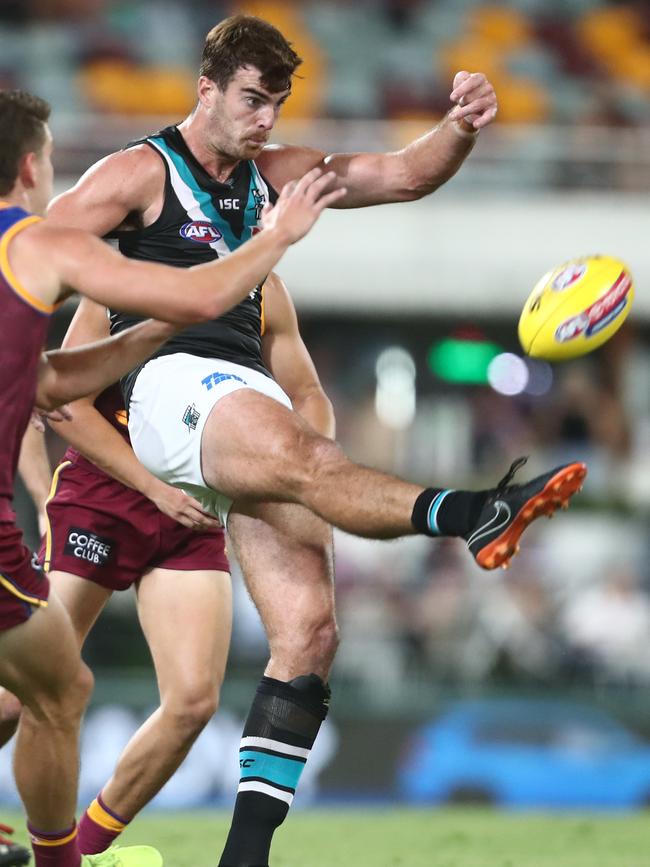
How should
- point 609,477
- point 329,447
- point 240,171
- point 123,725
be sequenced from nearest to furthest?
point 329,447, point 240,171, point 123,725, point 609,477

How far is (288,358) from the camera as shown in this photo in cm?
556

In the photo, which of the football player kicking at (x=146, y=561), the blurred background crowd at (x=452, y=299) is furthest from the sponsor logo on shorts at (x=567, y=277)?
the blurred background crowd at (x=452, y=299)

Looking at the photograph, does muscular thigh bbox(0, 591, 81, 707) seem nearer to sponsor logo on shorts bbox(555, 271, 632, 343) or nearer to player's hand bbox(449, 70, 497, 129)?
sponsor logo on shorts bbox(555, 271, 632, 343)

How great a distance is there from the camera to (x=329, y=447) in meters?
4.31

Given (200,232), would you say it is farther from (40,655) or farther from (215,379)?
(40,655)

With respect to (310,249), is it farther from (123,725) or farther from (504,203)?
(123,725)

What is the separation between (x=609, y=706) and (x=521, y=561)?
208cm

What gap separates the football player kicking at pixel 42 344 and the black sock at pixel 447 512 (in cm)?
79

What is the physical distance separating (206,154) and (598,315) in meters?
1.47

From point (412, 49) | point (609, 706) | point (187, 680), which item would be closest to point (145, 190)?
point (187, 680)

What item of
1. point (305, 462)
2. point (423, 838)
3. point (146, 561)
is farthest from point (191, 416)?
point (423, 838)

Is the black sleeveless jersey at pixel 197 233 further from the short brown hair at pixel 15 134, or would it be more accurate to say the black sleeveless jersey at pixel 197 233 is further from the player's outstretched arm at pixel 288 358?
the short brown hair at pixel 15 134

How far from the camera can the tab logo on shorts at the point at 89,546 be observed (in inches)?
215

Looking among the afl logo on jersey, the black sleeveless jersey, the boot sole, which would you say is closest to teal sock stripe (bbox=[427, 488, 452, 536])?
the boot sole
